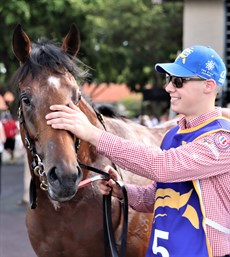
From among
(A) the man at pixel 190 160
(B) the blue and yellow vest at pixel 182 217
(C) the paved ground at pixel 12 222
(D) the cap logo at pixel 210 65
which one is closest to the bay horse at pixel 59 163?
(A) the man at pixel 190 160

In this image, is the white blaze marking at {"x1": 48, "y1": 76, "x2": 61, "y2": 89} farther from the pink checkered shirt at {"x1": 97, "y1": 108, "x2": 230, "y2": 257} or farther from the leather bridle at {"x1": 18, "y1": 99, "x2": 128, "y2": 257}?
the pink checkered shirt at {"x1": 97, "y1": 108, "x2": 230, "y2": 257}

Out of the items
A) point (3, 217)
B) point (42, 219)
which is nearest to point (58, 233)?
point (42, 219)

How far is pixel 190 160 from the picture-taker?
2.52 meters

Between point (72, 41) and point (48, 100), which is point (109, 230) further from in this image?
point (72, 41)

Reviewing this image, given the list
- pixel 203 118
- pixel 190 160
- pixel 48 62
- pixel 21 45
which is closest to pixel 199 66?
pixel 203 118

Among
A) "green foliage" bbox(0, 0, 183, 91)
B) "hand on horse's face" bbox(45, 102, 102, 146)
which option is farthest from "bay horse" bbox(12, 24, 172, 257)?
"green foliage" bbox(0, 0, 183, 91)

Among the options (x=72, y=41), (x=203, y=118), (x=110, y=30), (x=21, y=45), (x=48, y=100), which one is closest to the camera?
(x=203, y=118)

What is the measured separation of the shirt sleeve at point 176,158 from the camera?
2.52m

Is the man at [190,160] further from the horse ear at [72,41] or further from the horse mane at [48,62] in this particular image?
the horse ear at [72,41]

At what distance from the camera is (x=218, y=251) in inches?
99.3

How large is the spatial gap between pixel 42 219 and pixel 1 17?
13.6m

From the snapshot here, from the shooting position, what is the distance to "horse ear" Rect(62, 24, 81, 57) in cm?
345

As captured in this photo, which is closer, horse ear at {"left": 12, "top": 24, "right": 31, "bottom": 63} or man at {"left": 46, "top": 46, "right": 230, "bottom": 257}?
man at {"left": 46, "top": 46, "right": 230, "bottom": 257}

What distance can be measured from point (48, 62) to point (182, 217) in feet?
3.85
